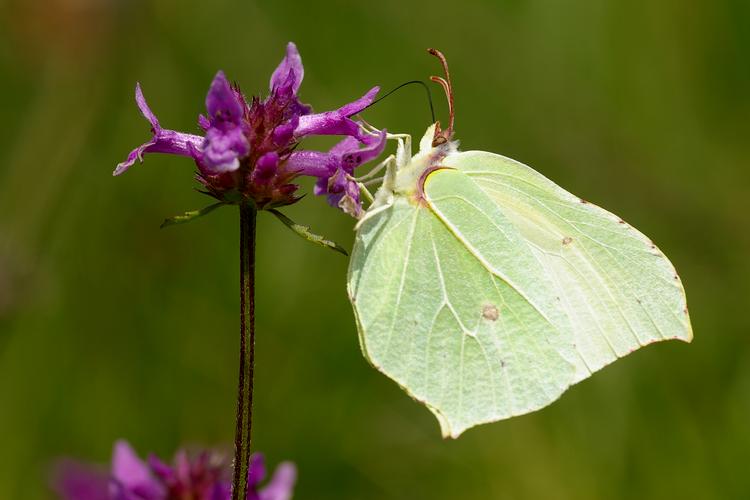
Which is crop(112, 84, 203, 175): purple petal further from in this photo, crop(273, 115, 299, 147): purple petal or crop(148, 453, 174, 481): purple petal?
crop(148, 453, 174, 481): purple petal

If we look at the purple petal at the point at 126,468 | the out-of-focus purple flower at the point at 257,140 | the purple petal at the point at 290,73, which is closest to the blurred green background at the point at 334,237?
the purple petal at the point at 126,468

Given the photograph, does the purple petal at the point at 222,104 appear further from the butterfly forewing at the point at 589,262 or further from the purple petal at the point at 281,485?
the purple petal at the point at 281,485

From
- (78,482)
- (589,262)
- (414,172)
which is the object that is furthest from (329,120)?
(78,482)

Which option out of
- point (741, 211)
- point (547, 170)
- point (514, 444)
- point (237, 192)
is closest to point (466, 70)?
point (547, 170)

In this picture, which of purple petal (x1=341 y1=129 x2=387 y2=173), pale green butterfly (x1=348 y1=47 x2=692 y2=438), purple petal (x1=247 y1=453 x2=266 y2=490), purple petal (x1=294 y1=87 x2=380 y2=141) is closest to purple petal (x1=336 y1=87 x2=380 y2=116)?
purple petal (x1=294 y1=87 x2=380 y2=141)

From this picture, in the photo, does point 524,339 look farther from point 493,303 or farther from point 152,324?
point 152,324

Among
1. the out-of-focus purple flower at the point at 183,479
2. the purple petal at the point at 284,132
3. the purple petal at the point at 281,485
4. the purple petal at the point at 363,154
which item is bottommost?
the purple petal at the point at 281,485

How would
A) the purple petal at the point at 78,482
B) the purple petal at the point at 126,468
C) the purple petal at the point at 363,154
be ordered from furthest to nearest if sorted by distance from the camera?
the purple petal at the point at 78,482 → the purple petal at the point at 126,468 → the purple petal at the point at 363,154
